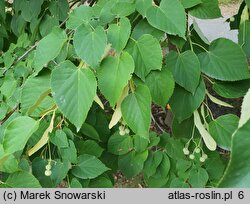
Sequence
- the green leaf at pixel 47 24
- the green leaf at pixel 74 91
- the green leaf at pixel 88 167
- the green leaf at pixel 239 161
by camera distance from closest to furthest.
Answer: the green leaf at pixel 239 161, the green leaf at pixel 74 91, the green leaf at pixel 88 167, the green leaf at pixel 47 24

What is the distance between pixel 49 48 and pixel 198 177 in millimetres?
641

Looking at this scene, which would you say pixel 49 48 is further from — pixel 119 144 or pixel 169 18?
pixel 119 144

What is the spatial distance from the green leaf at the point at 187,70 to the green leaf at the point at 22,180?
0.44 m

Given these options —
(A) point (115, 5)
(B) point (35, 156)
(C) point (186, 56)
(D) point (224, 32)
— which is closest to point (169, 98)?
(C) point (186, 56)

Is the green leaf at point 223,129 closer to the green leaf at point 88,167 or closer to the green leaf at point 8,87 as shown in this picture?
the green leaf at point 88,167

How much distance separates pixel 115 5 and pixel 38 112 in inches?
13.2

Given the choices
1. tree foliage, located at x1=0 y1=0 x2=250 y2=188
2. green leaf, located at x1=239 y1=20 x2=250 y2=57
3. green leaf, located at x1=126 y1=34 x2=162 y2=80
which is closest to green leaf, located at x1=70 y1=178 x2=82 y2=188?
tree foliage, located at x1=0 y1=0 x2=250 y2=188

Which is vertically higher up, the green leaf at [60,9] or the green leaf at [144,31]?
the green leaf at [144,31]

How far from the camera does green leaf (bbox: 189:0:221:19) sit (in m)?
1.00

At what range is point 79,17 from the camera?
0.95 meters

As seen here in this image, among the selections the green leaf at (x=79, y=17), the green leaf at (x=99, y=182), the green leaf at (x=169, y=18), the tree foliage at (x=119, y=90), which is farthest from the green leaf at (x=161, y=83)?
the green leaf at (x=99, y=182)

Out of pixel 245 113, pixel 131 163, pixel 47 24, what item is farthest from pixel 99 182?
pixel 245 113

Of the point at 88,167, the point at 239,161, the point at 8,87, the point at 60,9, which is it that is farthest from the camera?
the point at 60,9

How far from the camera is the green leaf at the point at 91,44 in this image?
0.85 metres
